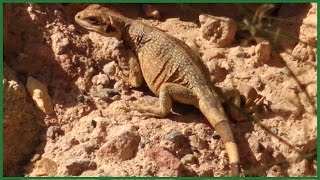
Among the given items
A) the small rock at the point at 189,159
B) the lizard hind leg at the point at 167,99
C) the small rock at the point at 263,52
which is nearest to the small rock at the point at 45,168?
the lizard hind leg at the point at 167,99

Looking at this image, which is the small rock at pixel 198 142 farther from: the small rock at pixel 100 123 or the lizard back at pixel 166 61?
the small rock at pixel 100 123

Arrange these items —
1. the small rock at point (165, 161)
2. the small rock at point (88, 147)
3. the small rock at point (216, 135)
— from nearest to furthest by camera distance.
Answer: the small rock at point (165, 161) < the small rock at point (88, 147) < the small rock at point (216, 135)

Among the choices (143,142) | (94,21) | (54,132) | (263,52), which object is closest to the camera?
(143,142)

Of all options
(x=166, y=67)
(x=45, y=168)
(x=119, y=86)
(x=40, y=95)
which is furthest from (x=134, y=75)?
(x=45, y=168)

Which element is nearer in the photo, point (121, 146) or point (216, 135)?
point (121, 146)

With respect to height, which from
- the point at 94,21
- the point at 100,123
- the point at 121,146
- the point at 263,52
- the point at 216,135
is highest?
the point at 94,21

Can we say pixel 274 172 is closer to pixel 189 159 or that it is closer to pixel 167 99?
pixel 189 159
